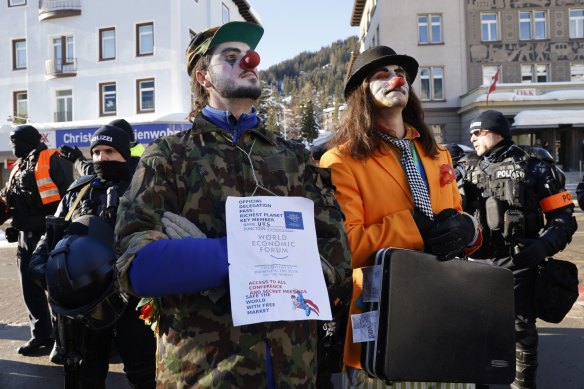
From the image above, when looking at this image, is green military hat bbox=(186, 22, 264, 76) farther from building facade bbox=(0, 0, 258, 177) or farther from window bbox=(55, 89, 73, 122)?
window bbox=(55, 89, 73, 122)

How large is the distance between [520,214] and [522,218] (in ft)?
0.10

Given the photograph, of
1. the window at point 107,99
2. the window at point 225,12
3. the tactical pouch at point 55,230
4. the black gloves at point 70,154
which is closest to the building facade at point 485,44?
the window at point 225,12

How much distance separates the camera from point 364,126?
2.51 m

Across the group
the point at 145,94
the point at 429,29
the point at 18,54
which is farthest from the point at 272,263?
the point at 18,54

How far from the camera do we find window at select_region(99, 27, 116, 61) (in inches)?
1034

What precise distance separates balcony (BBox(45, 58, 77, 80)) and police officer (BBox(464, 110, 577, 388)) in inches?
1050

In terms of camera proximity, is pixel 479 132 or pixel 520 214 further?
pixel 479 132

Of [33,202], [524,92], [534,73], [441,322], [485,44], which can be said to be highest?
[485,44]

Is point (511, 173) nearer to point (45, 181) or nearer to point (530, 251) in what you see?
point (530, 251)

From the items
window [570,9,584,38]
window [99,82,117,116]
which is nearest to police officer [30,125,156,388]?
window [99,82,117,116]

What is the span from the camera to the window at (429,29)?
29.1 metres

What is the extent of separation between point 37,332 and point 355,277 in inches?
158

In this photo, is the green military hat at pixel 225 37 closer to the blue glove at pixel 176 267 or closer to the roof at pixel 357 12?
the blue glove at pixel 176 267

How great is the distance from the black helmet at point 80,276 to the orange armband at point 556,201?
2835mm
